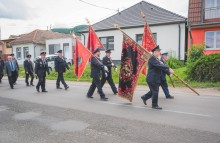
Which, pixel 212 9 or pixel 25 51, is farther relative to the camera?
pixel 25 51

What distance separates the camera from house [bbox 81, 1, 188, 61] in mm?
21422

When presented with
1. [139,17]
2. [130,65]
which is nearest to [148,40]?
[130,65]

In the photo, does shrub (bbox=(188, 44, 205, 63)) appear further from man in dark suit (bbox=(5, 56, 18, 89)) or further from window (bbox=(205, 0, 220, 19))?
man in dark suit (bbox=(5, 56, 18, 89))

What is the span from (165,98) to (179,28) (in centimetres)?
1373

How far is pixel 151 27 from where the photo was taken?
22.7 meters

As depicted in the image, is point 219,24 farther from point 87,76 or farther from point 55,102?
point 55,102

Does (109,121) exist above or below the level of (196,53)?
below

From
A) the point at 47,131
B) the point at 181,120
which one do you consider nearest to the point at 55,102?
the point at 47,131

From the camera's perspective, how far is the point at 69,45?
30.1 m

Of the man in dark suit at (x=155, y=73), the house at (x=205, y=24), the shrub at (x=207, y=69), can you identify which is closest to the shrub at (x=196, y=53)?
the house at (x=205, y=24)

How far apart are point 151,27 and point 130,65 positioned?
15.6 m

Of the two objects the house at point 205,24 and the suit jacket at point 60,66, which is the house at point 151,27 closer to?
the house at point 205,24

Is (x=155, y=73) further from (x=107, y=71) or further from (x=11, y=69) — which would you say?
(x=11, y=69)

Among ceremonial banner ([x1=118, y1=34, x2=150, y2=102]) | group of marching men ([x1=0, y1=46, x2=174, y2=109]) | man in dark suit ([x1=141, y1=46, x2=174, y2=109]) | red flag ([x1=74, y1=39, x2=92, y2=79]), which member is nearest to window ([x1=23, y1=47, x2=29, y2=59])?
group of marching men ([x1=0, y1=46, x2=174, y2=109])
